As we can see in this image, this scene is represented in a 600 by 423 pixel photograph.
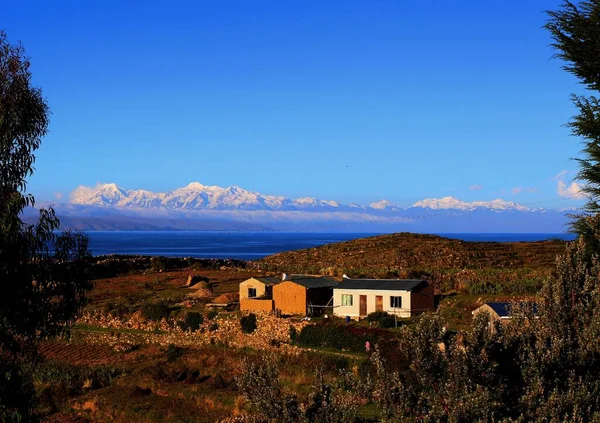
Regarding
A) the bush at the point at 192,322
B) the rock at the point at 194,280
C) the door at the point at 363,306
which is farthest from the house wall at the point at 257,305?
the rock at the point at 194,280

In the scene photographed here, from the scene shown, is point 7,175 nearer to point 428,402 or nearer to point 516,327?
point 428,402

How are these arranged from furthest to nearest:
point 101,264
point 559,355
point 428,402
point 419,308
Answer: point 101,264
point 419,308
point 559,355
point 428,402

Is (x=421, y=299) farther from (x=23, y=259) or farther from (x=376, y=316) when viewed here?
(x=23, y=259)

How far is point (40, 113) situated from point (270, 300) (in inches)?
1380

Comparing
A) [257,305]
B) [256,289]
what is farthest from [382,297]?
[256,289]

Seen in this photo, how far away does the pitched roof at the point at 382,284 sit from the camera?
4769 cm

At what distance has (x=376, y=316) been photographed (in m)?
45.7

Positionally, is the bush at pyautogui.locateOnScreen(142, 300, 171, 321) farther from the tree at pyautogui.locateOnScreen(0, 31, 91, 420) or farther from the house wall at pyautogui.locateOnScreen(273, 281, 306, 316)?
the tree at pyautogui.locateOnScreen(0, 31, 91, 420)

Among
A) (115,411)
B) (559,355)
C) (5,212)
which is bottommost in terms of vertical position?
(115,411)

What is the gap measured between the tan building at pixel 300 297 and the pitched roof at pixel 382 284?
2036 millimetres

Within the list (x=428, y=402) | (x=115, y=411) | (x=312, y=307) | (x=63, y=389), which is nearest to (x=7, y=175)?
(x=428, y=402)

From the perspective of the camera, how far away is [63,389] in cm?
3766

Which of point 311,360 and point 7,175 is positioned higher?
point 7,175

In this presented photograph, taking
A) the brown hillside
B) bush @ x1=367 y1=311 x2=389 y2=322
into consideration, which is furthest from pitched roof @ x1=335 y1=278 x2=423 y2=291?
the brown hillside
